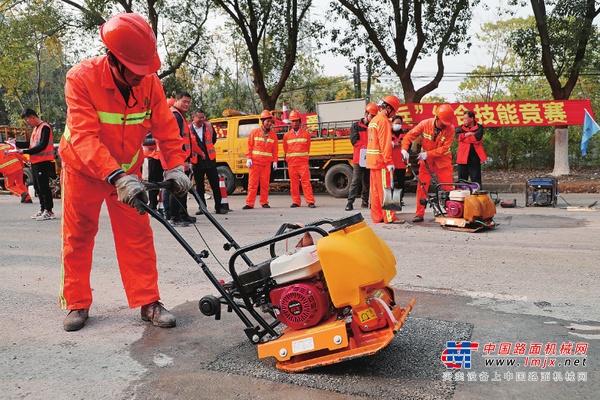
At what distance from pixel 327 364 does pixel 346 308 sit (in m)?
0.30

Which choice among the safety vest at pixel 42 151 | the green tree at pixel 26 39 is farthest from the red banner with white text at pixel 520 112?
the green tree at pixel 26 39

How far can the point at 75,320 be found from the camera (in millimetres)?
3596

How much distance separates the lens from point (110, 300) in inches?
169

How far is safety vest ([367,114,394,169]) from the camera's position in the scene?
7684 mm

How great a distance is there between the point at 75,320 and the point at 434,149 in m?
5.88

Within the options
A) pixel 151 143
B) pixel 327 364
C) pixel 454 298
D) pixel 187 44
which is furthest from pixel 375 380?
pixel 187 44

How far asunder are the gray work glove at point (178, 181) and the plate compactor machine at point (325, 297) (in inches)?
30.6

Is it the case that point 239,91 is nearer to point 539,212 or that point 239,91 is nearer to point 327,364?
point 539,212

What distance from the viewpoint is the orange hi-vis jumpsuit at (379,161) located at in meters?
7.70

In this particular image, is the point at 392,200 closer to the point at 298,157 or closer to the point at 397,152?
the point at 397,152

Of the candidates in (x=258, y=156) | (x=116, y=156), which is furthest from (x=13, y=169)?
(x=116, y=156)

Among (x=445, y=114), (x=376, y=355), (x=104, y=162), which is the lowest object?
(x=376, y=355)

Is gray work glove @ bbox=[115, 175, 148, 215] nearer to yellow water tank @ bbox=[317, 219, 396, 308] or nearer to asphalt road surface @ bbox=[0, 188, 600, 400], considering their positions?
asphalt road surface @ bbox=[0, 188, 600, 400]

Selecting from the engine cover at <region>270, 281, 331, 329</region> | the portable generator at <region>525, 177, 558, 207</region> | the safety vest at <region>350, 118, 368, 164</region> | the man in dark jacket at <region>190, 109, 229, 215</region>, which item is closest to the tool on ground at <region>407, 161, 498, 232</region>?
the portable generator at <region>525, 177, 558, 207</region>
